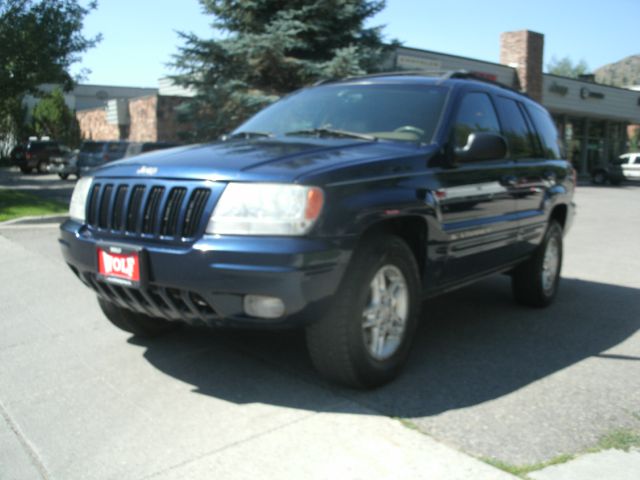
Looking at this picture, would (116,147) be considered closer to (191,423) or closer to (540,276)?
(540,276)

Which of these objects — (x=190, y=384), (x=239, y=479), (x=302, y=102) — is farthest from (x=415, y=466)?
(x=302, y=102)

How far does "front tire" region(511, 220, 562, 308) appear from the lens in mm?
5684

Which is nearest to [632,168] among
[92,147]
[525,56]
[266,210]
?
[525,56]

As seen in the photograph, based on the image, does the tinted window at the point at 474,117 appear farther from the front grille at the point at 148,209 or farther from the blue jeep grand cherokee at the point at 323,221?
the front grille at the point at 148,209

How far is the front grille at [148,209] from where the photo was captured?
335 cm

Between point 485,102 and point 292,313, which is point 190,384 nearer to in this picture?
point 292,313

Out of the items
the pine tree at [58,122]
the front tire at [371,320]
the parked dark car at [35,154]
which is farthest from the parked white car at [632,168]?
the front tire at [371,320]

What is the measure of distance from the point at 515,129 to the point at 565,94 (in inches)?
1204

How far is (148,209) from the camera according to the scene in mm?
3514

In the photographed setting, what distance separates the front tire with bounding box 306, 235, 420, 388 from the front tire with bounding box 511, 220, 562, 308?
2174mm

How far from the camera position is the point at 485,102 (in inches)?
197

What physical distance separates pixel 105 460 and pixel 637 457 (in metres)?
2.35

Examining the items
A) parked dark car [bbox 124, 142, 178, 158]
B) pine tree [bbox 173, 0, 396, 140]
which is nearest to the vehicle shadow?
pine tree [bbox 173, 0, 396, 140]

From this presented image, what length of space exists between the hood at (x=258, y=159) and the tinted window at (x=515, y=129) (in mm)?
1505
